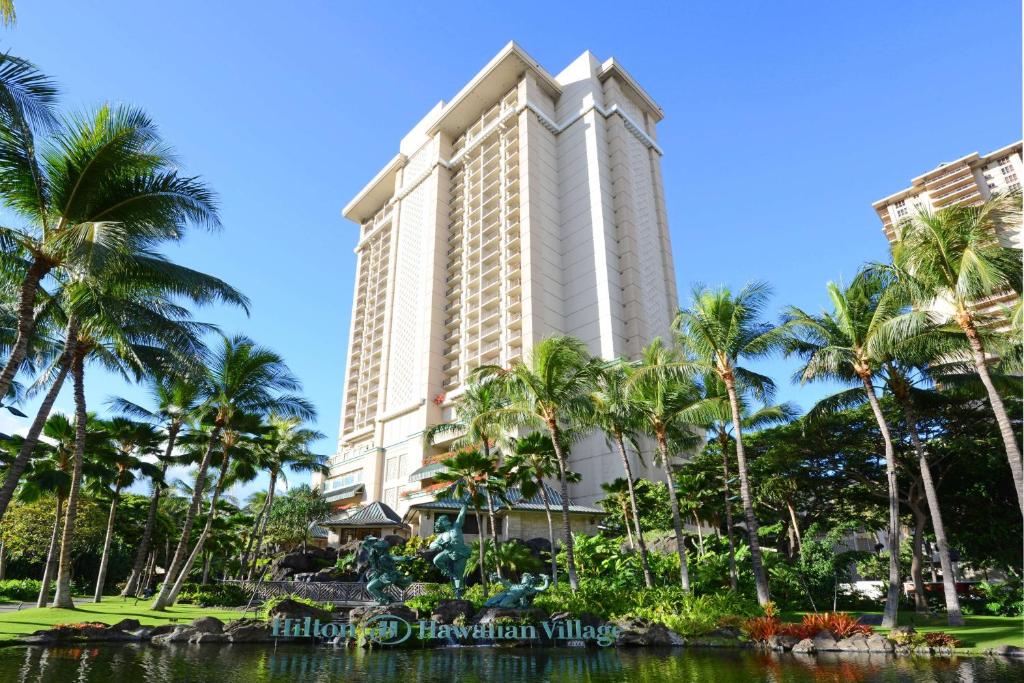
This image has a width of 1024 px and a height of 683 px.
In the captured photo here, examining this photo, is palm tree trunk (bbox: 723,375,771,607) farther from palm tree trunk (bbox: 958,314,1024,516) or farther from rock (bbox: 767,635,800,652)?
palm tree trunk (bbox: 958,314,1024,516)

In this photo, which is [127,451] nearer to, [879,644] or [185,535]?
[185,535]

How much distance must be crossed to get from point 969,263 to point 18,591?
150 ft

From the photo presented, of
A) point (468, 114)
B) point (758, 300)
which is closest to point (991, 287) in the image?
point (758, 300)

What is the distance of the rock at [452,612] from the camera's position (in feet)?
60.7

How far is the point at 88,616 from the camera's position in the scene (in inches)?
805

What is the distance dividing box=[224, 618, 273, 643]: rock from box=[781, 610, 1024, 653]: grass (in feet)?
60.1

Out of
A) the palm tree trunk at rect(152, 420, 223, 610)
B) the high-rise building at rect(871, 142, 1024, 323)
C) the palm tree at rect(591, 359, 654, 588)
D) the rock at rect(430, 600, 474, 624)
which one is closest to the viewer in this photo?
the rock at rect(430, 600, 474, 624)

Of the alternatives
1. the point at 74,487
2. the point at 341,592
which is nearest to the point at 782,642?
the point at 341,592

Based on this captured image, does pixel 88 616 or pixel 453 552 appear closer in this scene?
pixel 88 616

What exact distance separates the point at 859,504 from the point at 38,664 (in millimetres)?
39129

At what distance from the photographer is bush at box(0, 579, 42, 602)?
3158cm

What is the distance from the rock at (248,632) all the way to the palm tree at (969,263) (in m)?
23.0

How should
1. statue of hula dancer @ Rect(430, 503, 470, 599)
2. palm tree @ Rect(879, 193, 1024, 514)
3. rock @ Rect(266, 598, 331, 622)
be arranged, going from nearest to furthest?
1. rock @ Rect(266, 598, 331, 622)
2. palm tree @ Rect(879, 193, 1024, 514)
3. statue of hula dancer @ Rect(430, 503, 470, 599)

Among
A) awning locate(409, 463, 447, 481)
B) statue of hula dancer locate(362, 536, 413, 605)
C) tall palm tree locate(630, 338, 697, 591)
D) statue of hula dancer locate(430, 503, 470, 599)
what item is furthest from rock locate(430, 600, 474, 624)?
awning locate(409, 463, 447, 481)
